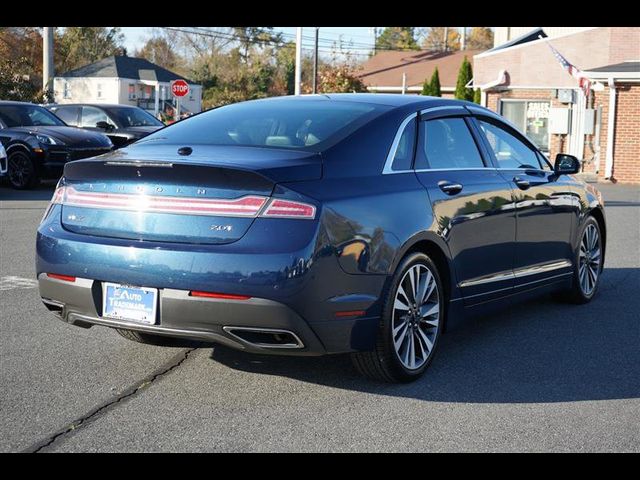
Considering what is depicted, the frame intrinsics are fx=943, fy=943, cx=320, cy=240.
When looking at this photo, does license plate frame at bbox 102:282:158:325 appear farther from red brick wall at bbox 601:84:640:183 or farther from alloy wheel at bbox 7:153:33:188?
red brick wall at bbox 601:84:640:183

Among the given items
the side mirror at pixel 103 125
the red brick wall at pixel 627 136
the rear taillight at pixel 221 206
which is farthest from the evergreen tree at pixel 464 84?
the rear taillight at pixel 221 206

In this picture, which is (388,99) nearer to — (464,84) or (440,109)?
(440,109)

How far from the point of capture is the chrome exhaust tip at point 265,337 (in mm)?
4625

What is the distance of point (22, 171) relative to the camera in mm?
17203

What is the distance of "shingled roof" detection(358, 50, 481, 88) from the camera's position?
173 feet

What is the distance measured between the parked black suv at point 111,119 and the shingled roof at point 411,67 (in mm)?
31946

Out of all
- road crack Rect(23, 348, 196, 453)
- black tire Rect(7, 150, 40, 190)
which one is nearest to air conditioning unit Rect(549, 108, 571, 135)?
black tire Rect(7, 150, 40, 190)

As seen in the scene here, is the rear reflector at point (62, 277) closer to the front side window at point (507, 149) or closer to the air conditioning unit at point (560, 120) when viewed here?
the front side window at point (507, 149)

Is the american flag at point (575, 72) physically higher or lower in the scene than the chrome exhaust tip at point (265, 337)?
higher

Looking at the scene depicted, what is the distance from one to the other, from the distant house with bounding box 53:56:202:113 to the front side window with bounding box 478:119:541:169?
164 ft

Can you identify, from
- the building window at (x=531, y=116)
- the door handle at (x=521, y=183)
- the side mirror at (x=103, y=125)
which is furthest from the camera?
the building window at (x=531, y=116)

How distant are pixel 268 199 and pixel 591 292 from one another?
4.19m
